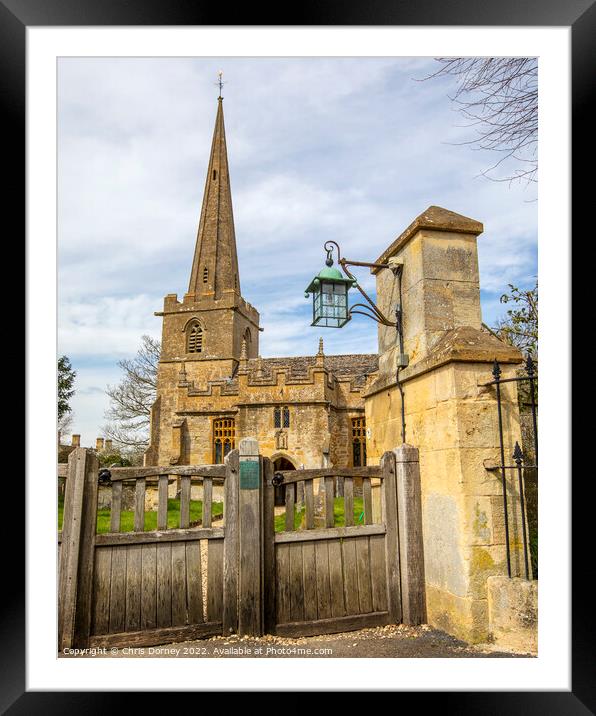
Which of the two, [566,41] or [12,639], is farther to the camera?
[566,41]

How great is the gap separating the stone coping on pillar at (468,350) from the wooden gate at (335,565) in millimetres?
1000

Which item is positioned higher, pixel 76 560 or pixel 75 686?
pixel 76 560

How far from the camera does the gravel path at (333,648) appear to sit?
3.63m

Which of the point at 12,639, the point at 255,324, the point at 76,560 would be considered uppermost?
the point at 255,324

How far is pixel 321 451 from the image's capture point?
20734 mm

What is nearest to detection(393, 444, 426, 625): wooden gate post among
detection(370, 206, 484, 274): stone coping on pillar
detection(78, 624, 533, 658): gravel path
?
detection(78, 624, 533, 658): gravel path

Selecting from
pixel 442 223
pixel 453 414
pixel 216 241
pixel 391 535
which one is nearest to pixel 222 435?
pixel 216 241

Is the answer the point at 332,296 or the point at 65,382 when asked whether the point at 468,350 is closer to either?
the point at 332,296

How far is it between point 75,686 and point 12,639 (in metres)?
0.48

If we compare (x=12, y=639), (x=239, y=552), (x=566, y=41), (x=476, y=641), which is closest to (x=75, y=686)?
(x=12, y=639)

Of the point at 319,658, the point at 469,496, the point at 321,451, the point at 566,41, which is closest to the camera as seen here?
the point at 566,41

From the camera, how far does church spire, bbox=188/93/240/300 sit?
99.9ft

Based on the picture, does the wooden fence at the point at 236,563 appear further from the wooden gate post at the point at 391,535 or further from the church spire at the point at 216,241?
the church spire at the point at 216,241

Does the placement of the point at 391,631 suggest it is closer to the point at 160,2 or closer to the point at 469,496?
the point at 469,496
